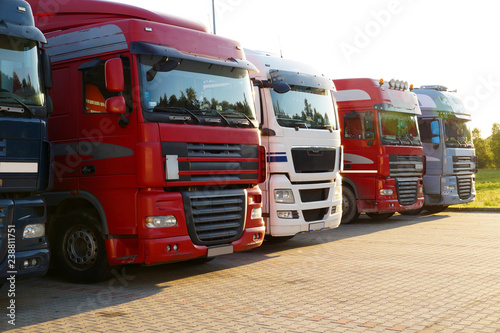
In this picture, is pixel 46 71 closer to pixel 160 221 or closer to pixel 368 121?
pixel 160 221

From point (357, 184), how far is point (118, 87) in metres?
9.09

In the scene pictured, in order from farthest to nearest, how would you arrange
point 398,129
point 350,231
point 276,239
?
point 398,129 < point 350,231 < point 276,239

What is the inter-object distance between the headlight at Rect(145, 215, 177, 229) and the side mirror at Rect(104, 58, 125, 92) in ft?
5.35

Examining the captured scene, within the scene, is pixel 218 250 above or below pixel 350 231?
above

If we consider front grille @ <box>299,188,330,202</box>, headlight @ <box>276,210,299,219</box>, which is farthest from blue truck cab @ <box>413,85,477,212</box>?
headlight @ <box>276,210,299,219</box>

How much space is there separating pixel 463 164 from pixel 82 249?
12.9 metres

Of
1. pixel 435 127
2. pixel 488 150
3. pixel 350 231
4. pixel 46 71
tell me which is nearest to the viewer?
pixel 46 71

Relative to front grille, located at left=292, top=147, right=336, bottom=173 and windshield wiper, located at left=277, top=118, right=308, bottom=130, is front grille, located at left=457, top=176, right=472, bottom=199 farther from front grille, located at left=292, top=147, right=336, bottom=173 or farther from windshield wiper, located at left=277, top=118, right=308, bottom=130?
windshield wiper, located at left=277, top=118, right=308, bottom=130

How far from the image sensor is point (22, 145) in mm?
6660

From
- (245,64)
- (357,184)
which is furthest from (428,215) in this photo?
(245,64)

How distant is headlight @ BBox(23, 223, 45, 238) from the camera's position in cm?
661

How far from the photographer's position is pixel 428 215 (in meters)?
18.6

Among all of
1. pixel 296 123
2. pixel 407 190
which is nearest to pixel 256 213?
pixel 296 123

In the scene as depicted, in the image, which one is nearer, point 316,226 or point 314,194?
point 316,226
